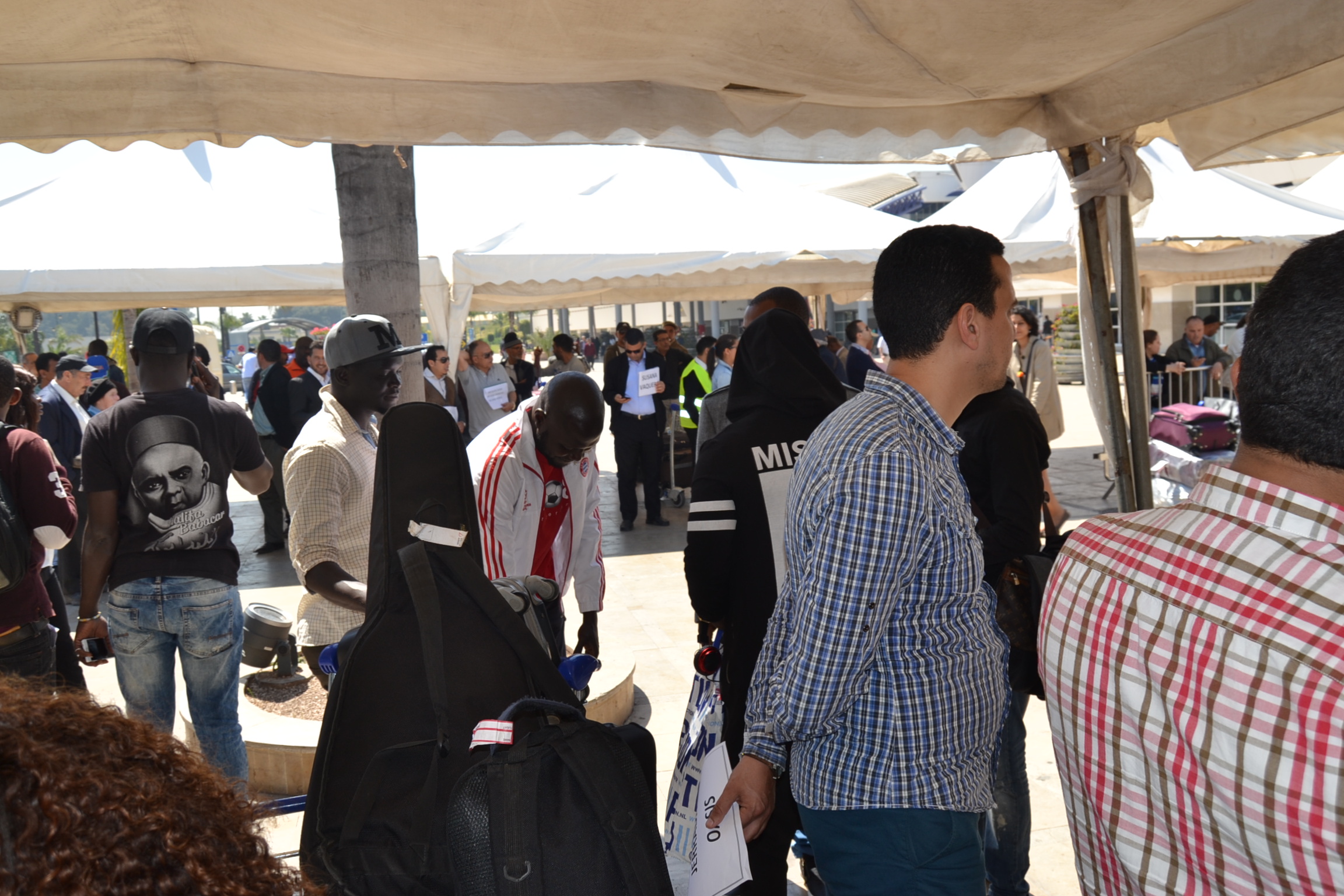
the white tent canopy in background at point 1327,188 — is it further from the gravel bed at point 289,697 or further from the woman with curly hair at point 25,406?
the woman with curly hair at point 25,406

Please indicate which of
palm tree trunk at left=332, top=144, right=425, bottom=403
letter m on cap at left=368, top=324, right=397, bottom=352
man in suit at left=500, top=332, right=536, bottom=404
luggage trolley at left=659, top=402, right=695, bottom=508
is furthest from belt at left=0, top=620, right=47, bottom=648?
man in suit at left=500, top=332, right=536, bottom=404

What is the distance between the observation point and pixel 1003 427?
327cm

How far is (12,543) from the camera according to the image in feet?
10.7

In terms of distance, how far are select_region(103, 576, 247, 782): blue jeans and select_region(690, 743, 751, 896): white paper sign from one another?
2207mm

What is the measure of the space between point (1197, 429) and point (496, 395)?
722cm

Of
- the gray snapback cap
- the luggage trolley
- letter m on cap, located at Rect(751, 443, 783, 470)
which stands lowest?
the luggage trolley

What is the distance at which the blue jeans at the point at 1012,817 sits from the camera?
121 inches

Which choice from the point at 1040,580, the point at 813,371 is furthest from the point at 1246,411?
the point at 813,371

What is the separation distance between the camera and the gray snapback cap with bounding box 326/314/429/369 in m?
3.29

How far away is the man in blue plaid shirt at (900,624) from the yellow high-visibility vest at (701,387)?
7393mm

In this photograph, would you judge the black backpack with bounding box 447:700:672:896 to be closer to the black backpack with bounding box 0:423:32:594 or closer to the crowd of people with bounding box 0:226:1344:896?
the crowd of people with bounding box 0:226:1344:896

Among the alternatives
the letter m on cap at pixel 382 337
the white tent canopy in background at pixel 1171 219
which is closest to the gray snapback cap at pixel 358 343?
the letter m on cap at pixel 382 337

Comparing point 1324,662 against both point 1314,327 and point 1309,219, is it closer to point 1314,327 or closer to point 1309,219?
point 1314,327

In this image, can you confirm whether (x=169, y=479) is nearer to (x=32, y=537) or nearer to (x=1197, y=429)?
(x=32, y=537)
